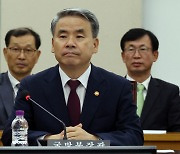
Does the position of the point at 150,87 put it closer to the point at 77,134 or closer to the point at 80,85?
the point at 80,85

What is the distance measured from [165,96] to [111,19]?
1420 millimetres

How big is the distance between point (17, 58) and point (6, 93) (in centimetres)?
37

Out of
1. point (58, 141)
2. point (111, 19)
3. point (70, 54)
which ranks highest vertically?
point (111, 19)

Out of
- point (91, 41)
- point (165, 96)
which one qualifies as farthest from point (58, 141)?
point (165, 96)

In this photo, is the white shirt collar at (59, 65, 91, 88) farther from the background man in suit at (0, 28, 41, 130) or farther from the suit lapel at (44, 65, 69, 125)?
the background man in suit at (0, 28, 41, 130)

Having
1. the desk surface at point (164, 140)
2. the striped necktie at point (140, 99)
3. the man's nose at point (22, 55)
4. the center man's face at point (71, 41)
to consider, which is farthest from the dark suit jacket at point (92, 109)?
the man's nose at point (22, 55)

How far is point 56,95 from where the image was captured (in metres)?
3.13

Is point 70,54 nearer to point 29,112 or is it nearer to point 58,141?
point 29,112

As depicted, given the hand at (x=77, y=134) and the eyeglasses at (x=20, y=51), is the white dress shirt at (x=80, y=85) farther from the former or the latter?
the eyeglasses at (x=20, y=51)

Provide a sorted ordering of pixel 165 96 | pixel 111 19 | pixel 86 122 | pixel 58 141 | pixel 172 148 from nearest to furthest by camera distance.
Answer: pixel 58 141 < pixel 86 122 < pixel 172 148 < pixel 165 96 < pixel 111 19

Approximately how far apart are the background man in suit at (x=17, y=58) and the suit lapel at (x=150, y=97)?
3.22ft

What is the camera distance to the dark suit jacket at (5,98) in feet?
14.0

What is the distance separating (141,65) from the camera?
4.64 metres

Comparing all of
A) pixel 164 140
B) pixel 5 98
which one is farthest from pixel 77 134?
pixel 5 98
